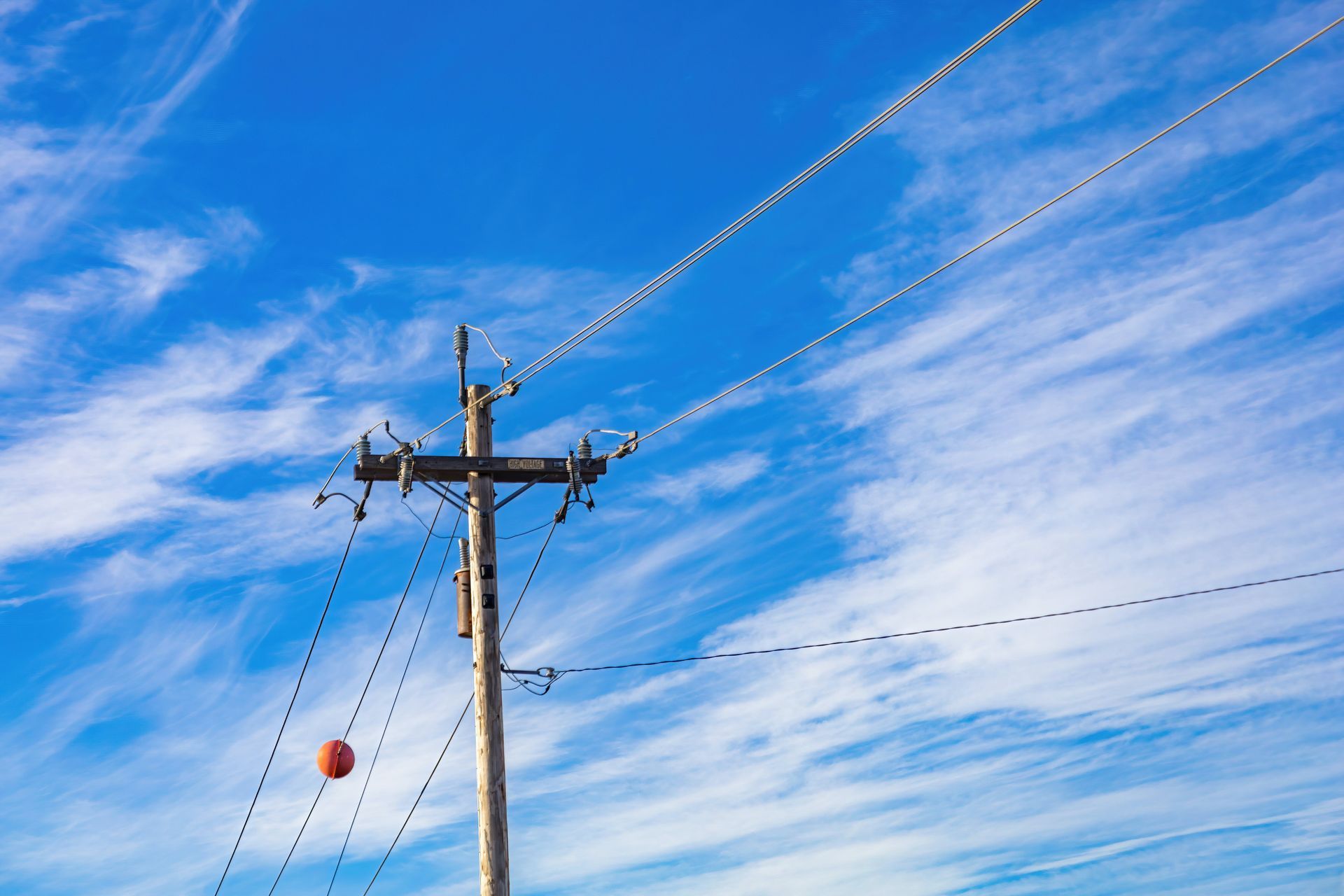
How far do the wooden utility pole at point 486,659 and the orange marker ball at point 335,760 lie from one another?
1990mm

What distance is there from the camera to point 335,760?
51.8 feet

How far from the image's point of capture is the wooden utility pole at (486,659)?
561 inches

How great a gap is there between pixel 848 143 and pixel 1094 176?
211 cm

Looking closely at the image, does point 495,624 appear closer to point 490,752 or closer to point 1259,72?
point 490,752

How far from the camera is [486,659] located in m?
15.2

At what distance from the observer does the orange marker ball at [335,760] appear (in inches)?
618

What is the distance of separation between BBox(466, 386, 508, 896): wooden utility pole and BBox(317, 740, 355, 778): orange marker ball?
6.53ft

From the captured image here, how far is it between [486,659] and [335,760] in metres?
2.26

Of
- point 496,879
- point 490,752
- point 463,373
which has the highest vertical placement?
point 463,373

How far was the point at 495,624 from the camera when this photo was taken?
15.4m

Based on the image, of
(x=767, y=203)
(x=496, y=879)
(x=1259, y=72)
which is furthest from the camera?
(x=496, y=879)

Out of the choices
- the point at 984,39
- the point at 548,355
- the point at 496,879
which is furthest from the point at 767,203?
the point at 496,879

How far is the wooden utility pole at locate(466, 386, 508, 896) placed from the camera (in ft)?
46.7

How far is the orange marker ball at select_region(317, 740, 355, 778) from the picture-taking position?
51.5 ft
